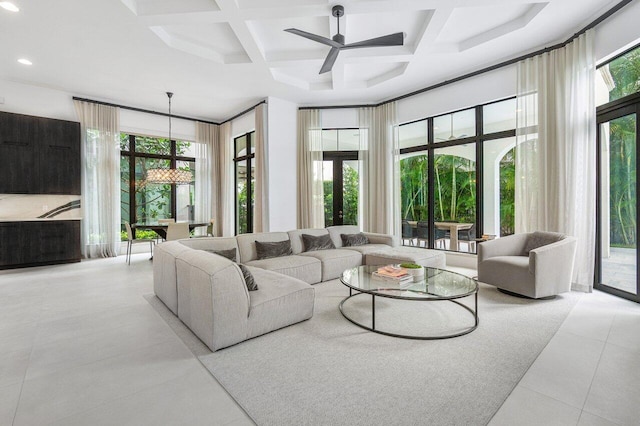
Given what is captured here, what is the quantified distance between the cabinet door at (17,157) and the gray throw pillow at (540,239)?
8.33 meters

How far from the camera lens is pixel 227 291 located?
7.82 feet

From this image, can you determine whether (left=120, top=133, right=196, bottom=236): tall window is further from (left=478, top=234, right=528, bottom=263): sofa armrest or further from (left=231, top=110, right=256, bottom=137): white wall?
(left=478, top=234, right=528, bottom=263): sofa armrest

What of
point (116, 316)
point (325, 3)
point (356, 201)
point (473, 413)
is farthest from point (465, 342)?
point (356, 201)

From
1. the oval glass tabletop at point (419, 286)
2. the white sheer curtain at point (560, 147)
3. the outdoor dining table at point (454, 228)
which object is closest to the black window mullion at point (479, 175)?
the outdoor dining table at point (454, 228)

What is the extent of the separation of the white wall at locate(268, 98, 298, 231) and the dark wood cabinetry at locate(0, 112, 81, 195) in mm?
3836

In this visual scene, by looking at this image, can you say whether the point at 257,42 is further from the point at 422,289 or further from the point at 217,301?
the point at 422,289

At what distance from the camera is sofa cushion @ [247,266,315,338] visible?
8.56 feet

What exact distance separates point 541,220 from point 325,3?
4116 millimetres

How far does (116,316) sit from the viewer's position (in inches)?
125

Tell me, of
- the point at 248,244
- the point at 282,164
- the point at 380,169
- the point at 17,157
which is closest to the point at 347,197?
the point at 380,169

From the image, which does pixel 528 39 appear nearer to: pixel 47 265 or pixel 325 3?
pixel 325 3

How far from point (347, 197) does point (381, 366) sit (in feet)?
17.0

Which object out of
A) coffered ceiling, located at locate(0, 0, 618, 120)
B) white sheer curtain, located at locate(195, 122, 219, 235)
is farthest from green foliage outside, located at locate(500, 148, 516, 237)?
white sheer curtain, located at locate(195, 122, 219, 235)

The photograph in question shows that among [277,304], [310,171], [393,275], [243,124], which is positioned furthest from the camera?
[243,124]
